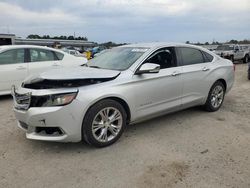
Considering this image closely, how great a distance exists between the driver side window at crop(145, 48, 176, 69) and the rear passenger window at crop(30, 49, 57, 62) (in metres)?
4.24

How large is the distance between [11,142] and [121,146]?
178 cm

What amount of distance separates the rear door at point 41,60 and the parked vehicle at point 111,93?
9.52ft

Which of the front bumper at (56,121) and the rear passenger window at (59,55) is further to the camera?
the rear passenger window at (59,55)

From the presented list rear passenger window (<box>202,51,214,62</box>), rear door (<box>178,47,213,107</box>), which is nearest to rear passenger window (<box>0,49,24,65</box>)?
rear door (<box>178,47,213,107</box>)

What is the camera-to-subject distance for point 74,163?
3488 millimetres

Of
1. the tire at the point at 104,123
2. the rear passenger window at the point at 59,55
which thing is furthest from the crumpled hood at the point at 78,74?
the rear passenger window at the point at 59,55

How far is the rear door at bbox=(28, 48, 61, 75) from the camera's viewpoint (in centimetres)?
740

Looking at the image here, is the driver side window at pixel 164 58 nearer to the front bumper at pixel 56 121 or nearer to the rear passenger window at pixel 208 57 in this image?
the rear passenger window at pixel 208 57

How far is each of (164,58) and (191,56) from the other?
31.7 inches

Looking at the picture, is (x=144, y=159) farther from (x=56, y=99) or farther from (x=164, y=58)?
(x=164, y=58)

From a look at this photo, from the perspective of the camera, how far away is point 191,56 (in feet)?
17.4

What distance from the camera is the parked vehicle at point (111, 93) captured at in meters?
3.60

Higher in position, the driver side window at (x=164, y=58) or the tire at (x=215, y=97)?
the driver side window at (x=164, y=58)

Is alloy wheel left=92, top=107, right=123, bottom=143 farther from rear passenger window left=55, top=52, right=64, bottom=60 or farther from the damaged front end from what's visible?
rear passenger window left=55, top=52, right=64, bottom=60
